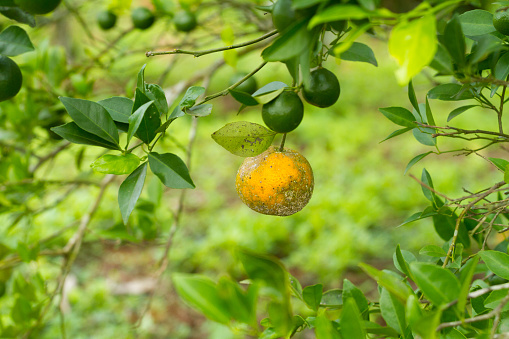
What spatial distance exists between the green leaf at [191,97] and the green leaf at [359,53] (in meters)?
0.19

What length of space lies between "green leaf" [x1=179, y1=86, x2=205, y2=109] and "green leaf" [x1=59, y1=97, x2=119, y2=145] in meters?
0.09

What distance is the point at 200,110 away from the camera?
513 millimetres

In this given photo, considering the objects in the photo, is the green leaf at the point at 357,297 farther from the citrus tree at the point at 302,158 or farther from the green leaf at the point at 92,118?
the green leaf at the point at 92,118

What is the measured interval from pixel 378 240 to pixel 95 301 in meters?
1.64

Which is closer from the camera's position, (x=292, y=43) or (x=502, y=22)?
(x=292, y=43)

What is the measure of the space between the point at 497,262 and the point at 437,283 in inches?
5.5

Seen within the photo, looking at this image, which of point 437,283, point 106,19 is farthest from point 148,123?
point 106,19

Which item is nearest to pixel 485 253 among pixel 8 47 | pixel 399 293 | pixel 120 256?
pixel 399 293

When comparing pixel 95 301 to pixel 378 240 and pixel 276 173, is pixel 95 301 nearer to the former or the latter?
pixel 378 240

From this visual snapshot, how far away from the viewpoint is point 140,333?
2086 millimetres

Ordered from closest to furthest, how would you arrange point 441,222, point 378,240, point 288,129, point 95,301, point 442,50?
point 442,50 < point 288,129 < point 441,222 < point 95,301 < point 378,240

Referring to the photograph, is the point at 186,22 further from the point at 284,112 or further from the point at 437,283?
the point at 437,283

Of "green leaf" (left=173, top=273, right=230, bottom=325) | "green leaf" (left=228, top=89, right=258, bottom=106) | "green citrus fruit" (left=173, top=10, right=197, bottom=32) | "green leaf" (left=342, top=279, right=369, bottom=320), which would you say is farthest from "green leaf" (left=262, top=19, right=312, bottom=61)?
"green citrus fruit" (left=173, top=10, right=197, bottom=32)

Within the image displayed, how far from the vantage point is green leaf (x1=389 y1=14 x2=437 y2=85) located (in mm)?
323
